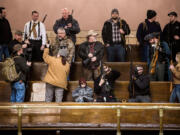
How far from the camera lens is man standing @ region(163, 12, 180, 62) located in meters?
9.45

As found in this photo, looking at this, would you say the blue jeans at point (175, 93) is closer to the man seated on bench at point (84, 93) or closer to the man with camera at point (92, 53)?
the man with camera at point (92, 53)

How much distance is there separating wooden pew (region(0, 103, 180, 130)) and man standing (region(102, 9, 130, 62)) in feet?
8.53

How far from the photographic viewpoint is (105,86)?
8.03 metres

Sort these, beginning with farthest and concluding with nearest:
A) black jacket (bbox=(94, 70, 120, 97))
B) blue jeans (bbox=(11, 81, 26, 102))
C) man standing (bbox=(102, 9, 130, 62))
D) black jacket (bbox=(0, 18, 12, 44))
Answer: black jacket (bbox=(0, 18, 12, 44)) → man standing (bbox=(102, 9, 130, 62)) → blue jeans (bbox=(11, 81, 26, 102)) → black jacket (bbox=(94, 70, 120, 97))

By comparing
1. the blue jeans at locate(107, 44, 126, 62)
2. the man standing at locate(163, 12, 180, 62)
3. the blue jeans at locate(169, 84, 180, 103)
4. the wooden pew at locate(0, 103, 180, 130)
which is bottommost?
the wooden pew at locate(0, 103, 180, 130)

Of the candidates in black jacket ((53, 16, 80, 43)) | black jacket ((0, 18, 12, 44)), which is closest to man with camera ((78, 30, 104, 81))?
black jacket ((53, 16, 80, 43))

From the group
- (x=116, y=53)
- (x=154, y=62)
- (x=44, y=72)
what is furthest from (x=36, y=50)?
(x=154, y=62)

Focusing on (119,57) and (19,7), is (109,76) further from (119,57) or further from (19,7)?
(19,7)

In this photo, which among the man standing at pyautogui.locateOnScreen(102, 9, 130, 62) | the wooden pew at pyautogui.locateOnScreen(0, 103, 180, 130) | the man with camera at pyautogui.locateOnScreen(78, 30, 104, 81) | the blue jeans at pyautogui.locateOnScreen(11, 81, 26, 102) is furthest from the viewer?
the man standing at pyautogui.locateOnScreen(102, 9, 130, 62)

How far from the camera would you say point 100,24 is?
12.3m

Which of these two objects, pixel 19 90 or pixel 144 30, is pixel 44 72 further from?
pixel 144 30

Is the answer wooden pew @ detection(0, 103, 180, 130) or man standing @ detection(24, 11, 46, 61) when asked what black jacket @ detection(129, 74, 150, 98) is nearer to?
wooden pew @ detection(0, 103, 180, 130)

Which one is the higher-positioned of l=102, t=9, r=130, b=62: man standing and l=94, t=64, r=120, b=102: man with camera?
l=102, t=9, r=130, b=62: man standing

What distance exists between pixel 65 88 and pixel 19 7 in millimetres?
4953
